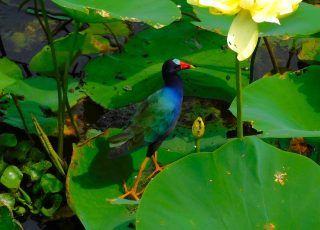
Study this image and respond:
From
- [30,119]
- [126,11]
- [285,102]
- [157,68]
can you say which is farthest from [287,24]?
[30,119]

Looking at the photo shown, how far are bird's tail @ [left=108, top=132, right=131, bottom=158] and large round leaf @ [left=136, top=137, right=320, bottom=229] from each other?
0.47 m

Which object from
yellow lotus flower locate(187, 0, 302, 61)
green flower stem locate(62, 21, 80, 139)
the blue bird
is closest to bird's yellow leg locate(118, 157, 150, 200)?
the blue bird

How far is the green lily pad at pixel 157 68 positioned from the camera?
8.58 feet

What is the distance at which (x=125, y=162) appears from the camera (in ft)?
7.27

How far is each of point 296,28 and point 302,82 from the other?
224 mm

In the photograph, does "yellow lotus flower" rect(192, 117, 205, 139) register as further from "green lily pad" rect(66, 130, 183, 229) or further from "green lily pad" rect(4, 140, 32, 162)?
"green lily pad" rect(4, 140, 32, 162)

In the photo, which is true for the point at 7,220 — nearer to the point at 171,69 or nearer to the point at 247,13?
the point at 171,69

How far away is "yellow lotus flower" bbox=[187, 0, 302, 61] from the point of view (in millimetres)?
1346

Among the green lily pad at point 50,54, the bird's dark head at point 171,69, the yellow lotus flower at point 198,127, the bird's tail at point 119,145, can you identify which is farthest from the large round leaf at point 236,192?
the green lily pad at point 50,54

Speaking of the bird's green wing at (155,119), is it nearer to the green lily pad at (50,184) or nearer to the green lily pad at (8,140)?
the green lily pad at (50,184)

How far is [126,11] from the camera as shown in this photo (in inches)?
84.4

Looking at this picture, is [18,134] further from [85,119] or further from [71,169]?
[71,169]

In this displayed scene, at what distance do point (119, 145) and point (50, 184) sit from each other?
0.41 metres

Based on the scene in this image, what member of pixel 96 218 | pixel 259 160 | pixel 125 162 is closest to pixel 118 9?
pixel 125 162
